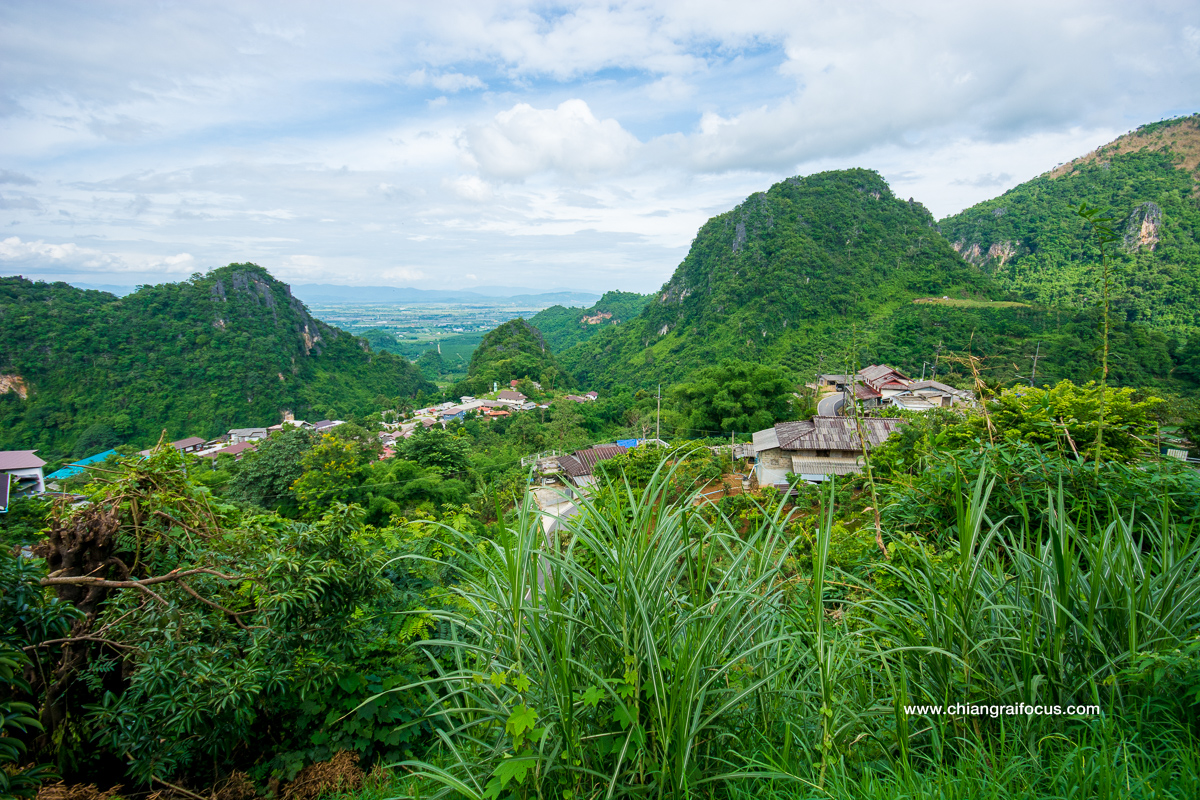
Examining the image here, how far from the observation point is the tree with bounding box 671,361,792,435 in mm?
23375

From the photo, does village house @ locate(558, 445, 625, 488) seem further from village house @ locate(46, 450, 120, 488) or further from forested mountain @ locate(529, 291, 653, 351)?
forested mountain @ locate(529, 291, 653, 351)

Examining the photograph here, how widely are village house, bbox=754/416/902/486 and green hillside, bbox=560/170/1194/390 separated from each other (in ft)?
47.8

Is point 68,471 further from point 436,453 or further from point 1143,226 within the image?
point 1143,226

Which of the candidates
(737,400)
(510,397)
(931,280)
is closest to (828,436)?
(737,400)

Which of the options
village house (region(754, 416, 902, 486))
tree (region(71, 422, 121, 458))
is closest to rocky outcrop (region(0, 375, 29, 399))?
tree (region(71, 422, 121, 458))

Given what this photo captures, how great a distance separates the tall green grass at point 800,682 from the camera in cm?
112

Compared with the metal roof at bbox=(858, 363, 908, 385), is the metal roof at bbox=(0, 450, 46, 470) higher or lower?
lower

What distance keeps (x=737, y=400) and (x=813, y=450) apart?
1031 centimetres

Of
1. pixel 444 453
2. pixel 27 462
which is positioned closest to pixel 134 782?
pixel 444 453

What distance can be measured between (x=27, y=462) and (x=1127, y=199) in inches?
2561

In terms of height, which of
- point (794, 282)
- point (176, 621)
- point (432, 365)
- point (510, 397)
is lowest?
point (510, 397)

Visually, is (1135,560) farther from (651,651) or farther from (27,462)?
(27,462)

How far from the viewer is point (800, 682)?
1432 millimetres

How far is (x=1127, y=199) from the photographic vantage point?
3784cm
